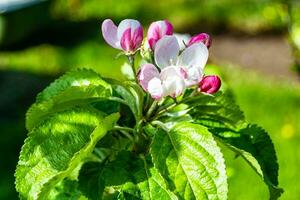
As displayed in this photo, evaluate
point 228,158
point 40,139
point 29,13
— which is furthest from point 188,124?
point 29,13

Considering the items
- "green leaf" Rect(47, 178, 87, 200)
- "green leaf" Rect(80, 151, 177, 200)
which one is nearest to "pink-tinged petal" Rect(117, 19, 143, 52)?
"green leaf" Rect(80, 151, 177, 200)

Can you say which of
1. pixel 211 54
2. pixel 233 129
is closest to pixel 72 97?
pixel 233 129

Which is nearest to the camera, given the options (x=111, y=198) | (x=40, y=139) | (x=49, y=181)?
(x=49, y=181)

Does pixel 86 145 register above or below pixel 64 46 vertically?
above

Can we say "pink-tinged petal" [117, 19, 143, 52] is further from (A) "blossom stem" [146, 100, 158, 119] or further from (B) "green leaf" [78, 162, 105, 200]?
(B) "green leaf" [78, 162, 105, 200]

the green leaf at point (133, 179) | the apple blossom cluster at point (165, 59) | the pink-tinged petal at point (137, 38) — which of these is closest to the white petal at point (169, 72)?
the apple blossom cluster at point (165, 59)

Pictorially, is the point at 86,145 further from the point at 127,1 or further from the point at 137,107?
the point at 127,1
